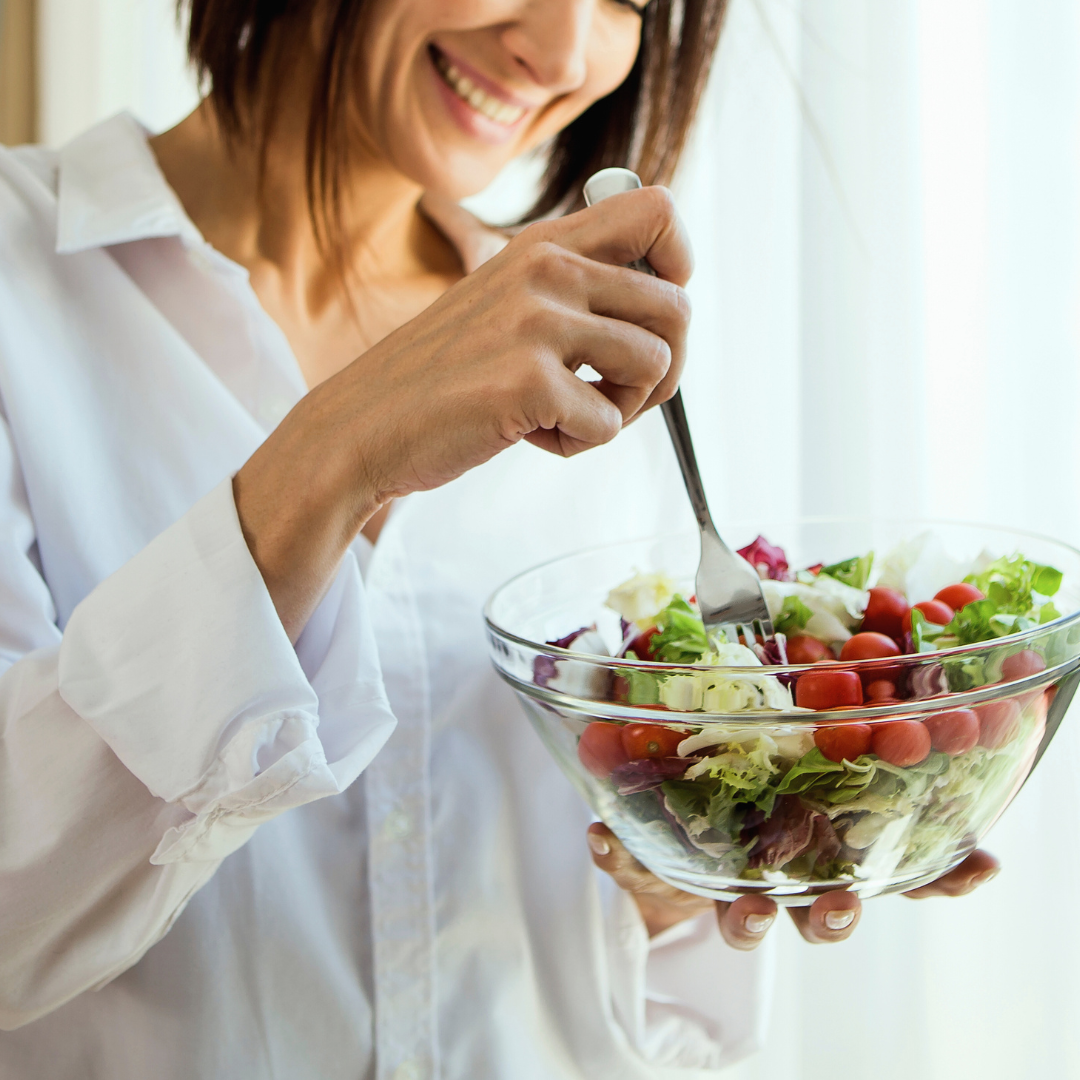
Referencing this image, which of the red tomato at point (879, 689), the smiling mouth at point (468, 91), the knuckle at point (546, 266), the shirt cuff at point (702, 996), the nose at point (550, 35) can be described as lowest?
the shirt cuff at point (702, 996)

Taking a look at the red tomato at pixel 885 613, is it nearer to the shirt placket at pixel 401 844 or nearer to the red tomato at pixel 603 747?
the red tomato at pixel 603 747

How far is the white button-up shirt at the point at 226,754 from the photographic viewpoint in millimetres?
499

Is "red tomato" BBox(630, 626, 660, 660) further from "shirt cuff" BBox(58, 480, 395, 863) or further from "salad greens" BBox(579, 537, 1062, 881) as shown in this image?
"shirt cuff" BBox(58, 480, 395, 863)

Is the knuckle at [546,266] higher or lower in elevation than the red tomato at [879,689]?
higher

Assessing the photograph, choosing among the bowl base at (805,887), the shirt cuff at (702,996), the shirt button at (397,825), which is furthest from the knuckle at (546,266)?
the shirt cuff at (702,996)

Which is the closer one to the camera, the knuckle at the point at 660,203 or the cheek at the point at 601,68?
the knuckle at the point at 660,203

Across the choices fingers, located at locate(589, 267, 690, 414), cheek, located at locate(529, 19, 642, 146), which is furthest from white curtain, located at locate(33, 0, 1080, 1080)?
fingers, located at locate(589, 267, 690, 414)

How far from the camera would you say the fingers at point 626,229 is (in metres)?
0.47

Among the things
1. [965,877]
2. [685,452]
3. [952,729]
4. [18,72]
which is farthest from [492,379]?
[18,72]

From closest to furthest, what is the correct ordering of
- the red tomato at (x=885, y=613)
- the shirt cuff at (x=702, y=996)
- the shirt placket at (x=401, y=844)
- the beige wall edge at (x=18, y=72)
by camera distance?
the red tomato at (x=885, y=613)
the shirt placket at (x=401, y=844)
the shirt cuff at (x=702, y=996)
the beige wall edge at (x=18, y=72)

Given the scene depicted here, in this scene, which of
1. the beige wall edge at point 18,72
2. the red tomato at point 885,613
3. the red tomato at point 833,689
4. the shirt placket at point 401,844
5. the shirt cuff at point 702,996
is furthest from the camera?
the beige wall edge at point 18,72

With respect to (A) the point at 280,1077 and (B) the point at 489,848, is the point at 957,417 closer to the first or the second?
(B) the point at 489,848

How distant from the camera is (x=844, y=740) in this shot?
454mm

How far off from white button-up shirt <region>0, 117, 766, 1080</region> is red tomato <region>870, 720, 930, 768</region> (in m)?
0.24
